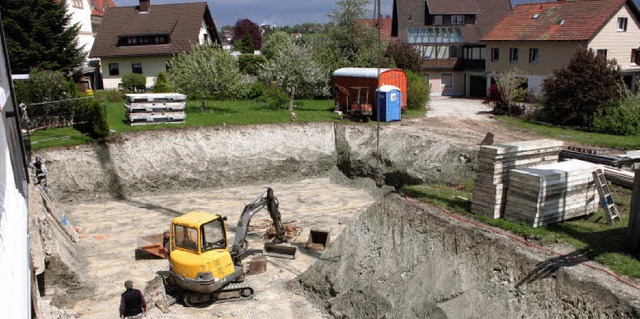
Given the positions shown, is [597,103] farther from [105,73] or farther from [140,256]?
[105,73]

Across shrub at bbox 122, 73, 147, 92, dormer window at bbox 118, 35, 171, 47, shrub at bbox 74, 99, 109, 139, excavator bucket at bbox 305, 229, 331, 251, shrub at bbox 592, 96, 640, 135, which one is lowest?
excavator bucket at bbox 305, 229, 331, 251

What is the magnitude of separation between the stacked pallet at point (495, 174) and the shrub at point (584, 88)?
16.3 metres

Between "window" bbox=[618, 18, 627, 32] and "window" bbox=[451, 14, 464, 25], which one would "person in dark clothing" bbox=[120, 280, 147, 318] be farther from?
"window" bbox=[451, 14, 464, 25]

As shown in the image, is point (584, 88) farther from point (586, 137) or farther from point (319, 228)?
point (319, 228)

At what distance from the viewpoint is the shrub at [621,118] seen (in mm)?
27516

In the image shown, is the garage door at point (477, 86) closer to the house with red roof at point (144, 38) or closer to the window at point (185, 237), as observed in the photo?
the house with red roof at point (144, 38)

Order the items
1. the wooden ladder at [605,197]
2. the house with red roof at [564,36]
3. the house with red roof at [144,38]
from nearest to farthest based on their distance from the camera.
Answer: the wooden ladder at [605,197] → the house with red roof at [564,36] → the house with red roof at [144,38]

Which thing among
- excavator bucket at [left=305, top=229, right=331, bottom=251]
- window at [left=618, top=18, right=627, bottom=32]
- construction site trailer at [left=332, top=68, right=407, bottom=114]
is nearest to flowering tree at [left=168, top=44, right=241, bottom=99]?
construction site trailer at [left=332, top=68, right=407, bottom=114]

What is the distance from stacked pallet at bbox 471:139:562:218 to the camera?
14.5 metres

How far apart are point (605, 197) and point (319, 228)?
10.4 meters

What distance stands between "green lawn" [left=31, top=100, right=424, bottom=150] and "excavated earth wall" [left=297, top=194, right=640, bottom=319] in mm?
14778

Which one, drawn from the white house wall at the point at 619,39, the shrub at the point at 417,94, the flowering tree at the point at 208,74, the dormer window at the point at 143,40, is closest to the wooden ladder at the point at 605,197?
the shrub at the point at 417,94

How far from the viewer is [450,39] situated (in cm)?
4988

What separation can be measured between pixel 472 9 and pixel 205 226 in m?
42.5
